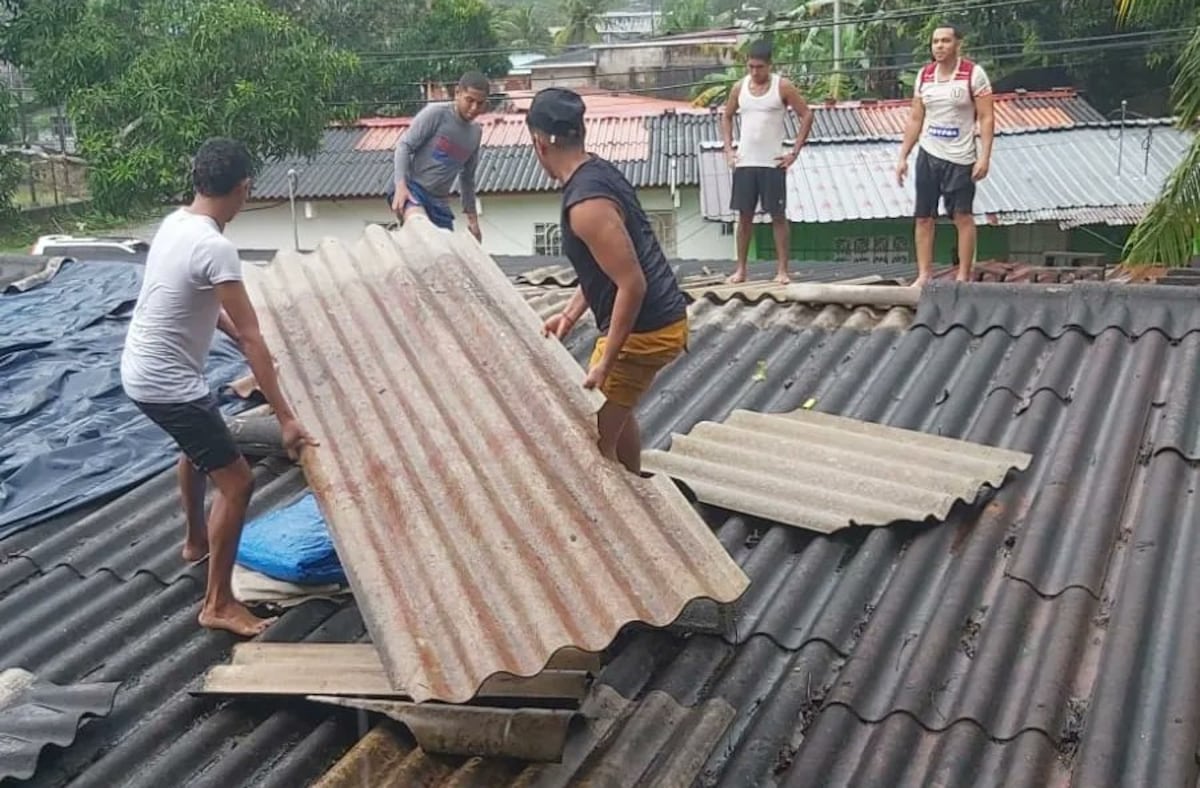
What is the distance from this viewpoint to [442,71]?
29.8m

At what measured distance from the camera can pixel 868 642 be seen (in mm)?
3416

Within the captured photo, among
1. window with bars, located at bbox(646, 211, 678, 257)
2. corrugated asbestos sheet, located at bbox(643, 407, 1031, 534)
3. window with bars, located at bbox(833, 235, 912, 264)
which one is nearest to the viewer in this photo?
corrugated asbestos sheet, located at bbox(643, 407, 1031, 534)

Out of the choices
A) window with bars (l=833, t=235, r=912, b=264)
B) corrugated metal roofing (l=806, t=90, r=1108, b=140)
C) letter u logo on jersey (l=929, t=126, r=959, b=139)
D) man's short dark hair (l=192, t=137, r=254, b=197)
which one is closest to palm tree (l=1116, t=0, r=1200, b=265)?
letter u logo on jersey (l=929, t=126, r=959, b=139)

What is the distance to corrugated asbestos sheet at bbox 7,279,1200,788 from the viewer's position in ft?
9.68

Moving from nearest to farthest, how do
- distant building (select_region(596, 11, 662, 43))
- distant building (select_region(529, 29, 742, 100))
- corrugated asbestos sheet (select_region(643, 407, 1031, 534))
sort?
corrugated asbestos sheet (select_region(643, 407, 1031, 534))
distant building (select_region(529, 29, 742, 100))
distant building (select_region(596, 11, 662, 43))

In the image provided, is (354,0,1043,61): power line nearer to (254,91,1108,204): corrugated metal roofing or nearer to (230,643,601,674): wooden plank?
(254,91,1108,204): corrugated metal roofing

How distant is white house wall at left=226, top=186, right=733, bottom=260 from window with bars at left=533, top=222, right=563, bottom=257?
0.25ft

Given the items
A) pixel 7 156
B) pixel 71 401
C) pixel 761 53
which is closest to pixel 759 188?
pixel 761 53

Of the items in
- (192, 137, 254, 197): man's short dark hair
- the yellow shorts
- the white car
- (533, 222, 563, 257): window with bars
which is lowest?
(533, 222, 563, 257): window with bars

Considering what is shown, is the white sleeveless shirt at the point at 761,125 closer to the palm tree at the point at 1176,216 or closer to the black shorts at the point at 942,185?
the black shorts at the point at 942,185

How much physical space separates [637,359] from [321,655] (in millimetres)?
1315

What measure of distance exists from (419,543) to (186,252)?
3.73 feet

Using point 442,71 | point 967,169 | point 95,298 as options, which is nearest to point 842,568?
point 967,169

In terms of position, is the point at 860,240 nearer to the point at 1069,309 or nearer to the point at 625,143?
the point at 625,143
